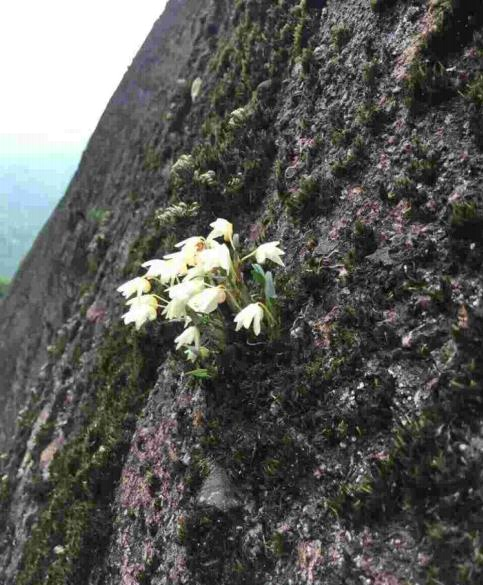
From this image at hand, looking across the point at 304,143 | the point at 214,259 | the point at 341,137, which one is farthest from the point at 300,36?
the point at 214,259

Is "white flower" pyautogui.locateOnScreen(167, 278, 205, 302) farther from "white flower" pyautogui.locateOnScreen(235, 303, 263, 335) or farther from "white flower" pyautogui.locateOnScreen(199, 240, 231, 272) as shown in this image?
"white flower" pyautogui.locateOnScreen(235, 303, 263, 335)

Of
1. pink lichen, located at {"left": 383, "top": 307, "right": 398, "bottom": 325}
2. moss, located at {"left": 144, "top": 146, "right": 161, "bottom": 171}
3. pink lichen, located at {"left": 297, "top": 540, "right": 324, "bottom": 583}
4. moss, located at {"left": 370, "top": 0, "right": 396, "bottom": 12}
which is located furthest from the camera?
moss, located at {"left": 144, "top": 146, "right": 161, "bottom": 171}

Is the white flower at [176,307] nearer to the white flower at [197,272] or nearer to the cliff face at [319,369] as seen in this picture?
the white flower at [197,272]

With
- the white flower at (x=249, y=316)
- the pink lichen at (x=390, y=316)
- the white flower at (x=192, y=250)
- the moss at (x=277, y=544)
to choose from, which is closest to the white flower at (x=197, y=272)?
the white flower at (x=192, y=250)

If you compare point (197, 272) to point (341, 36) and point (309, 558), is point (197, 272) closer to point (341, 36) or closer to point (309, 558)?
point (309, 558)

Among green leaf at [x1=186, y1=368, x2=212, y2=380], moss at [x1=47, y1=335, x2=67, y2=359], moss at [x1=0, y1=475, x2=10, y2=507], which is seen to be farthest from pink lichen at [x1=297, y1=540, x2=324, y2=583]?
moss at [x1=47, y1=335, x2=67, y2=359]
